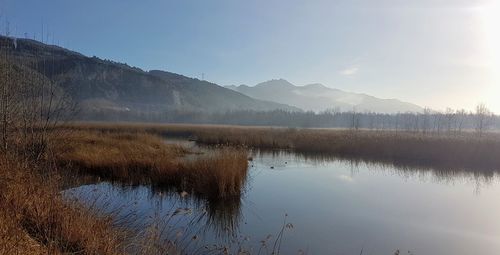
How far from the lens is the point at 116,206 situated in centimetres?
962

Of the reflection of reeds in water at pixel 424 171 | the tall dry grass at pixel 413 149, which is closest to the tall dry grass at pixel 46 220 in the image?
the reflection of reeds in water at pixel 424 171

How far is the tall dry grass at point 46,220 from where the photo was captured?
4.90 meters

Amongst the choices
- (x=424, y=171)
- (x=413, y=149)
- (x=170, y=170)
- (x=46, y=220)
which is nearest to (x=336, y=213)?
(x=170, y=170)

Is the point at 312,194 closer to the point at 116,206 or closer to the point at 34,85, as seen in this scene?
the point at 116,206

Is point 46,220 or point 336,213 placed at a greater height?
point 46,220

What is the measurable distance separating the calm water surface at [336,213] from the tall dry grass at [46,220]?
1.22 metres

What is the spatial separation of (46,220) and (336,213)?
768cm

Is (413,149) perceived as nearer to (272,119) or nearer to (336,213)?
(336,213)

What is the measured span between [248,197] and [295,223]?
2961mm

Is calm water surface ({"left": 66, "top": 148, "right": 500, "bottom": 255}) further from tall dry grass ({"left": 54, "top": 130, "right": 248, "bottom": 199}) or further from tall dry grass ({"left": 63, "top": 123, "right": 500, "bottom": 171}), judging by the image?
tall dry grass ({"left": 63, "top": 123, "right": 500, "bottom": 171})

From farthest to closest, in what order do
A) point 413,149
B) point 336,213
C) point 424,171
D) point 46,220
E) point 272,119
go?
1. point 272,119
2. point 413,149
3. point 424,171
4. point 336,213
5. point 46,220

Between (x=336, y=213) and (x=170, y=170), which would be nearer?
(x=336, y=213)

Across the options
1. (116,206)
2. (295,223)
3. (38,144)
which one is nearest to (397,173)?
(295,223)

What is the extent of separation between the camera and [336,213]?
10.9 meters
